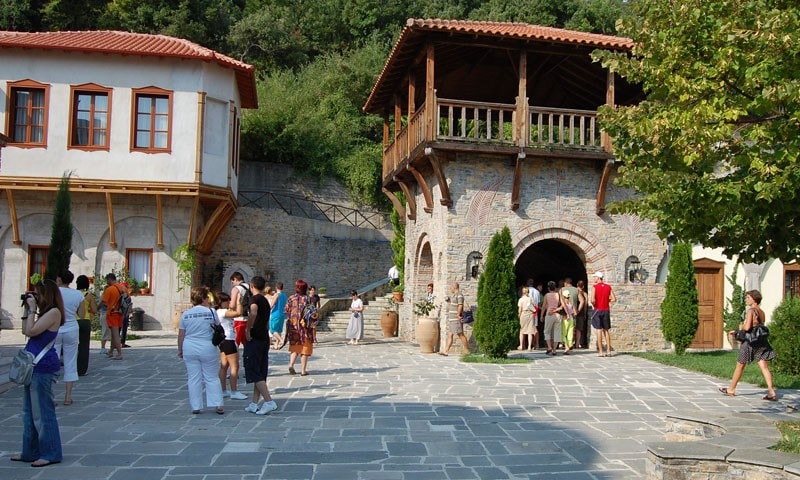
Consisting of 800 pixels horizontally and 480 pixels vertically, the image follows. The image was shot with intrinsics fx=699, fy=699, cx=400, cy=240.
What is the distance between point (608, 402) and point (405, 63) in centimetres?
1053

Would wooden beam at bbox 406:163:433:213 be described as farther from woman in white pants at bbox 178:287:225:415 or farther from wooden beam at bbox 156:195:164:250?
woman in white pants at bbox 178:287:225:415

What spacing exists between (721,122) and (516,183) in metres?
8.65

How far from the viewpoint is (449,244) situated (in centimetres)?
1547

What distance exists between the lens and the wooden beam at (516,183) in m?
15.0

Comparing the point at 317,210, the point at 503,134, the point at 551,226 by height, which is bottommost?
the point at 551,226

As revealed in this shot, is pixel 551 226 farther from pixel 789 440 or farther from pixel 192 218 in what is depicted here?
pixel 192 218

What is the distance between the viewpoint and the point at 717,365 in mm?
13102

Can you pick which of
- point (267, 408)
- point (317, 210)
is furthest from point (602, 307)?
point (317, 210)

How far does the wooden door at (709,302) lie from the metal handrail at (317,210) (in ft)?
46.0

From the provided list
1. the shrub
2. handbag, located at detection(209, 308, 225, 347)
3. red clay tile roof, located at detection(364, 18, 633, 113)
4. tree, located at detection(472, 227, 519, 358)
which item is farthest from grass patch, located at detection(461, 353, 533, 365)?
red clay tile roof, located at detection(364, 18, 633, 113)

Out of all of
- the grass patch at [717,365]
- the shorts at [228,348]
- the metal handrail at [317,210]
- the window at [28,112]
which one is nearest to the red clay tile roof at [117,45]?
the window at [28,112]

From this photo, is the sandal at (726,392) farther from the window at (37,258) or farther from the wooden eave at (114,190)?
the window at (37,258)

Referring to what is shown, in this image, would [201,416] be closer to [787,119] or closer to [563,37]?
[787,119]

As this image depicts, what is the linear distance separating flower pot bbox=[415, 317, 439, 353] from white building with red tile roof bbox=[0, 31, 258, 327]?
820 centimetres
